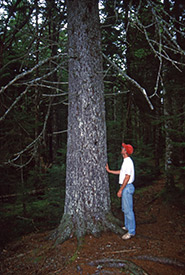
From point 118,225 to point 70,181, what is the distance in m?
1.50

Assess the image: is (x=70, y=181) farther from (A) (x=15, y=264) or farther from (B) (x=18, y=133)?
(B) (x=18, y=133)

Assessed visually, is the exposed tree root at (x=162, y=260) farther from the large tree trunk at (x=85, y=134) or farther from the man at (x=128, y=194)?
the large tree trunk at (x=85, y=134)

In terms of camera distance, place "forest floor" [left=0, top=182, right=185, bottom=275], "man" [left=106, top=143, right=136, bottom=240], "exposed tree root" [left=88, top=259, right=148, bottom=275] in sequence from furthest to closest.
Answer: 1. "man" [left=106, top=143, right=136, bottom=240]
2. "forest floor" [left=0, top=182, right=185, bottom=275]
3. "exposed tree root" [left=88, top=259, right=148, bottom=275]

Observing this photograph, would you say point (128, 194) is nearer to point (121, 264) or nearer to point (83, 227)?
point (83, 227)

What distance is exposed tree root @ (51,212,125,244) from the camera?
4.91 metres

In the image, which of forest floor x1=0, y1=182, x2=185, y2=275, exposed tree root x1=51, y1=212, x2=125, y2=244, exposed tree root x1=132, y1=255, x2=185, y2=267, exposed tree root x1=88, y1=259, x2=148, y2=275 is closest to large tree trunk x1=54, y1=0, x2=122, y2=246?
exposed tree root x1=51, y1=212, x2=125, y2=244

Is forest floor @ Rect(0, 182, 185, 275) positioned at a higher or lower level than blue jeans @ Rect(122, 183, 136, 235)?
lower

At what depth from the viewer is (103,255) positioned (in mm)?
4242

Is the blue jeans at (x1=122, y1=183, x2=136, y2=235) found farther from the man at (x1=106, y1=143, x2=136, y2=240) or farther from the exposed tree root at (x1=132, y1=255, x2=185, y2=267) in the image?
the exposed tree root at (x1=132, y1=255, x2=185, y2=267)

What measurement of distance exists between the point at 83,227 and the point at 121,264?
127 cm

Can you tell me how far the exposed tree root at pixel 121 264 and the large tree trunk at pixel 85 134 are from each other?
92cm

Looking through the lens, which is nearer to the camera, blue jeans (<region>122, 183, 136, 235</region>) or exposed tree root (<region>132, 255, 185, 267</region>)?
exposed tree root (<region>132, 255, 185, 267</region>)

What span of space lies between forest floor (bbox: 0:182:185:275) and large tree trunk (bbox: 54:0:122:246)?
375 mm

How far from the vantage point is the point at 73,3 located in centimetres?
530
